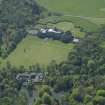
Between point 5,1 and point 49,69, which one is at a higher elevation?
point 5,1

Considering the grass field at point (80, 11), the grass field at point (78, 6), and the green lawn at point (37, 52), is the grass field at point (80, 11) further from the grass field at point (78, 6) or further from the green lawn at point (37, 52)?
the green lawn at point (37, 52)

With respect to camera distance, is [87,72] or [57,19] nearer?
[87,72]

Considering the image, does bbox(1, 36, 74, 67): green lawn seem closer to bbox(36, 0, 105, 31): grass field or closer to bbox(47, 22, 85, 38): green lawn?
bbox(47, 22, 85, 38): green lawn

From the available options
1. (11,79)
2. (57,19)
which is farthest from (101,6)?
(11,79)

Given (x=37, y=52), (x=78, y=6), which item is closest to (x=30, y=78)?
(x=37, y=52)

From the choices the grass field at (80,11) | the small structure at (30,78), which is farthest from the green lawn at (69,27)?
the small structure at (30,78)

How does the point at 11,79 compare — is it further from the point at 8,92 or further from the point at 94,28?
the point at 94,28

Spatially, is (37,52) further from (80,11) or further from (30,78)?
(80,11)
